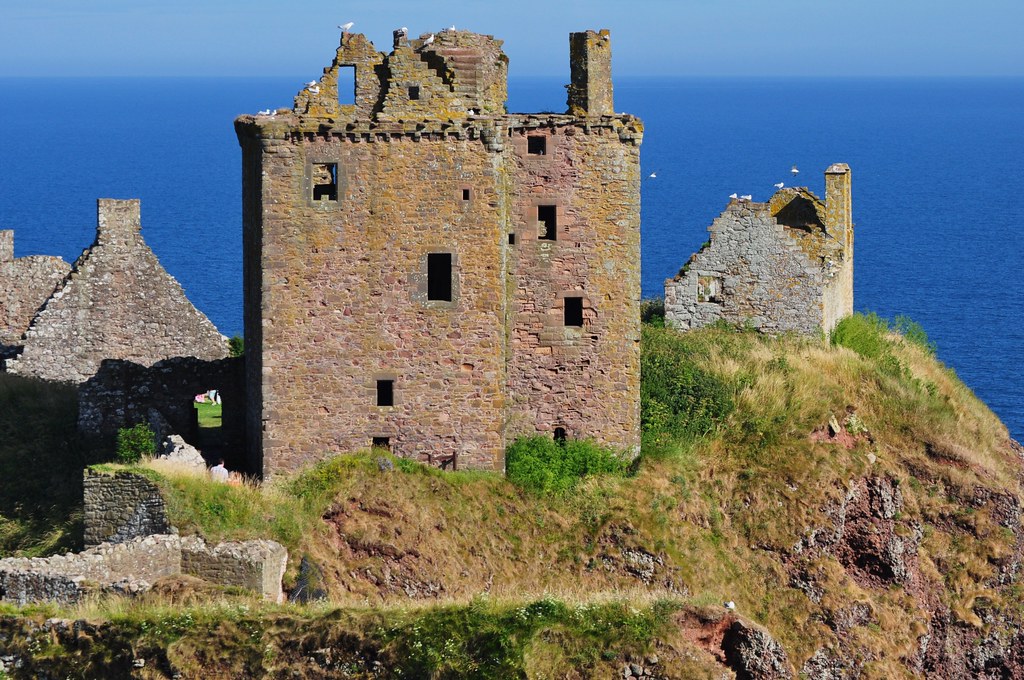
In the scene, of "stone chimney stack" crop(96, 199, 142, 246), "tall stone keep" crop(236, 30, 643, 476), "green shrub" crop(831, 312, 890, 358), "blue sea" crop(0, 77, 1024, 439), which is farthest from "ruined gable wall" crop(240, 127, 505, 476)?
"blue sea" crop(0, 77, 1024, 439)

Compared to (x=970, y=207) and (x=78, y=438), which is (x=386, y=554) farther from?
(x=970, y=207)

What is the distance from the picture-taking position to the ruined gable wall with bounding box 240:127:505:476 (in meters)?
34.5

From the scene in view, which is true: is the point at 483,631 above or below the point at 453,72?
below

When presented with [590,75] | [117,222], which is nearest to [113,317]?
[117,222]

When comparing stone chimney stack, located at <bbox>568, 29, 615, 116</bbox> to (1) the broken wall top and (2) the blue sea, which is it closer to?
(1) the broken wall top

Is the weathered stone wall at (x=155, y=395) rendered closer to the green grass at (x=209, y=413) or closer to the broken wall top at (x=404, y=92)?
the green grass at (x=209, y=413)

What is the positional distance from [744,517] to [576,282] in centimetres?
542

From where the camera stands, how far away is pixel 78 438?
37438 mm

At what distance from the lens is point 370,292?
114 feet

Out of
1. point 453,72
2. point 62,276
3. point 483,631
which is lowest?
point 483,631

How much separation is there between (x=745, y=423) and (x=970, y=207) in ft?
400

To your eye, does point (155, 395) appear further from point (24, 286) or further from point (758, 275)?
point (758, 275)

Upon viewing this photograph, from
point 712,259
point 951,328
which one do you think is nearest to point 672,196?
point 951,328

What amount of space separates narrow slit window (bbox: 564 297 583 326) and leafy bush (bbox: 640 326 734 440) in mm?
2441
